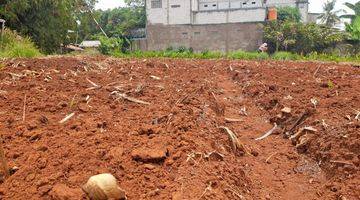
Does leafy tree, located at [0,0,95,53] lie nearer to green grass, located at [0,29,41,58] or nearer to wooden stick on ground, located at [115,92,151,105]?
green grass, located at [0,29,41,58]

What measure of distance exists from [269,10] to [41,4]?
70.4ft

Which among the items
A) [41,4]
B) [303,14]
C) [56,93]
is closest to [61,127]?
[56,93]

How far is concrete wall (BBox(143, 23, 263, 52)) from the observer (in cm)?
3328

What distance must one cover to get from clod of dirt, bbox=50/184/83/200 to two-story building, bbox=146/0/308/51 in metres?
31.9

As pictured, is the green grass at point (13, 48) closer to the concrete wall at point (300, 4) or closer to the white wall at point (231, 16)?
the white wall at point (231, 16)

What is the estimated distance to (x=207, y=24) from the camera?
34.3m

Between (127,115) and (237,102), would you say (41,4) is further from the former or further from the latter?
(127,115)

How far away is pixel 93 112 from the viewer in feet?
12.9

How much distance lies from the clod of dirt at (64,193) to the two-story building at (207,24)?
31946 mm

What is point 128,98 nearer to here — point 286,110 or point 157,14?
point 286,110

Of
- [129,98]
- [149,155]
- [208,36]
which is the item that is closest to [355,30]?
[208,36]

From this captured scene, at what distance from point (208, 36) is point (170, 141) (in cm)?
3198

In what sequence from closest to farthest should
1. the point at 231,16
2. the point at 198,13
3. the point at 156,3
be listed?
the point at 231,16
the point at 198,13
the point at 156,3

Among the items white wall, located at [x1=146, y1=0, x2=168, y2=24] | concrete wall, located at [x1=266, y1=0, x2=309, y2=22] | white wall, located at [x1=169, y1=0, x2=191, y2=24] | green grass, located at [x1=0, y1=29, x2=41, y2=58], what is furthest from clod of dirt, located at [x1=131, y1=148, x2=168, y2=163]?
concrete wall, located at [x1=266, y1=0, x2=309, y2=22]
